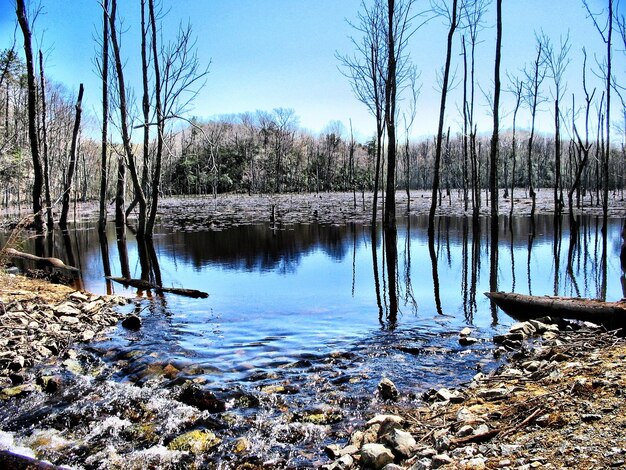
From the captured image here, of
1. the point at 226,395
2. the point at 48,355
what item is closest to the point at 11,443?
the point at 226,395

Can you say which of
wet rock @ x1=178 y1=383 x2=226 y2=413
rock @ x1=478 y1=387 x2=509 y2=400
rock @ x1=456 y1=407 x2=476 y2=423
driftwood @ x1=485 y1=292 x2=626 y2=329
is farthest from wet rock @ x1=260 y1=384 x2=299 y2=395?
driftwood @ x1=485 y1=292 x2=626 y2=329

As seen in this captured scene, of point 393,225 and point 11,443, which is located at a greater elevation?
point 393,225

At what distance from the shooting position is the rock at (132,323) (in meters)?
7.50

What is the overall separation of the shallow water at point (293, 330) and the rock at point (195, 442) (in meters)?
0.13

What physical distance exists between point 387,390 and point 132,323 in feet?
15.7

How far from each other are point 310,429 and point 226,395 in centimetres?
120

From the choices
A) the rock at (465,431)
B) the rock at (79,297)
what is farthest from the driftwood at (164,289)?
the rock at (465,431)

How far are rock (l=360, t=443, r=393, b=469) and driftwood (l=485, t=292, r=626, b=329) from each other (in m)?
4.45

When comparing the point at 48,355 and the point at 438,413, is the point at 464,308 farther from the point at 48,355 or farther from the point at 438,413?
the point at 48,355

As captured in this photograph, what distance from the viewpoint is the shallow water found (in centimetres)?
432

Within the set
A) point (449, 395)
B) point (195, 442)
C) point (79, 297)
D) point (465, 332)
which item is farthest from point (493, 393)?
point (79, 297)

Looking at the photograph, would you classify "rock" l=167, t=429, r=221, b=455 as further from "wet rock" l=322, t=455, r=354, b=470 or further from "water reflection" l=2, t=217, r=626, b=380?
"water reflection" l=2, t=217, r=626, b=380

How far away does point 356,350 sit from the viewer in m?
6.28

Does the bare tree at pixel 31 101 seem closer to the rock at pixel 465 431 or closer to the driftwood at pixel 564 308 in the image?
the driftwood at pixel 564 308
